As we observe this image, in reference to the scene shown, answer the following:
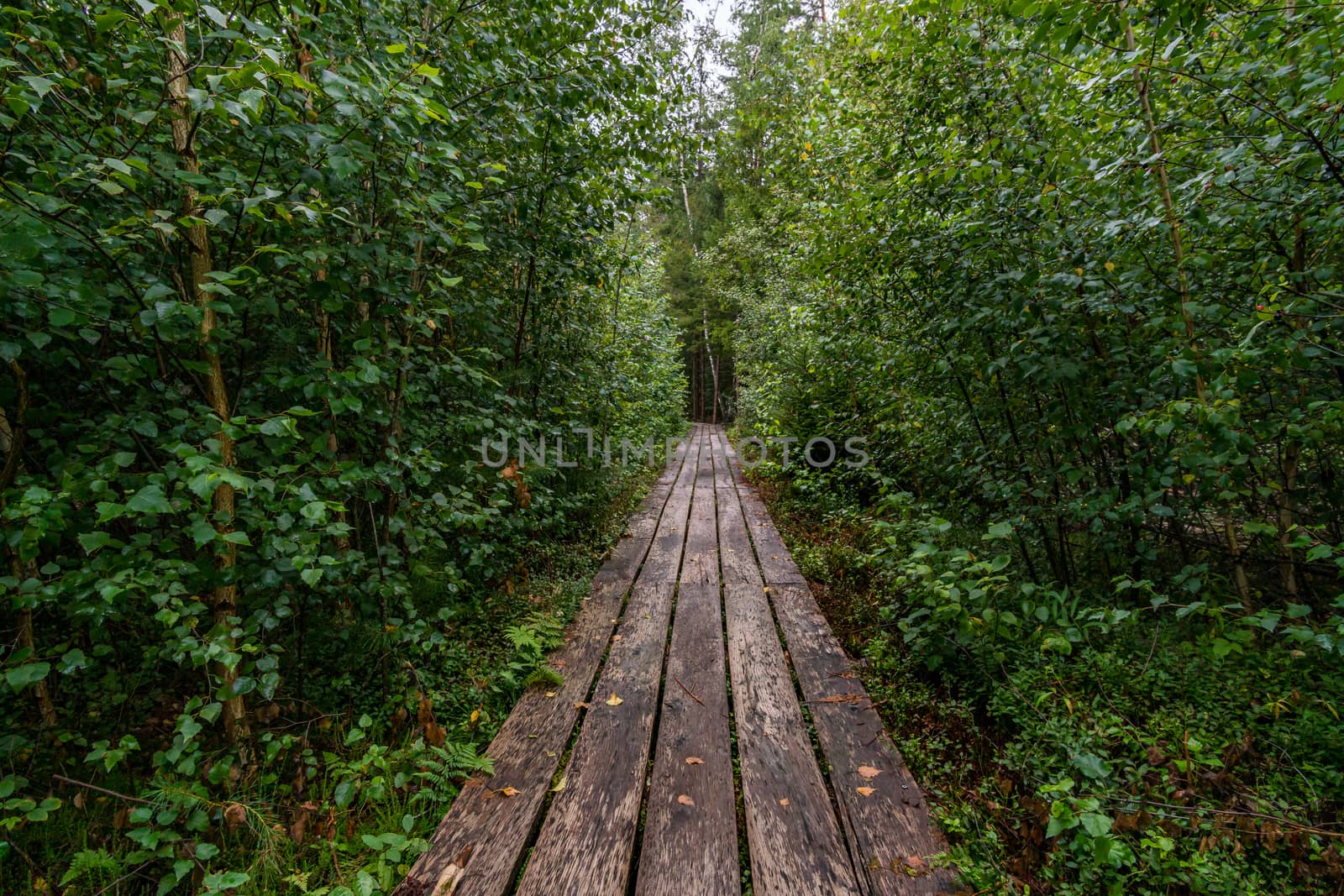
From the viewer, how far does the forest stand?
151 cm

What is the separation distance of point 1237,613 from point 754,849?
2.78m

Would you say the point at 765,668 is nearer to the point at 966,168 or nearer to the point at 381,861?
the point at 381,861

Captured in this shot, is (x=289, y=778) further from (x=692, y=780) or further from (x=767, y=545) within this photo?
(x=767, y=545)

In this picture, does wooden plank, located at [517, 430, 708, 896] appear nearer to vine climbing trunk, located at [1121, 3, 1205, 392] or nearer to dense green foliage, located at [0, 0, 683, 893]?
dense green foliage, located at [0, 0, 683, 893]

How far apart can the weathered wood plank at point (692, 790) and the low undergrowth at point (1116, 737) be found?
2.44 ft

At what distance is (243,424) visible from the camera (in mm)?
1639

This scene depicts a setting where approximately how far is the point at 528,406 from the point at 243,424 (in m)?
2.15

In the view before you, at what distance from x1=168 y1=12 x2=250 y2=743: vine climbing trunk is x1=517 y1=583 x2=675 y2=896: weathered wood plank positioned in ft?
3.86

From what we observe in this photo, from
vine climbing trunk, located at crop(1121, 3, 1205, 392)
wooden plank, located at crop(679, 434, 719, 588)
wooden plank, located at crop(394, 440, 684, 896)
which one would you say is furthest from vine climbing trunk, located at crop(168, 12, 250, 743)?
vine climbing trunk, located at crop(1121, 3, 1205, 392)

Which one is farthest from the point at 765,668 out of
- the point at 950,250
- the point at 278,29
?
the point at 278,29

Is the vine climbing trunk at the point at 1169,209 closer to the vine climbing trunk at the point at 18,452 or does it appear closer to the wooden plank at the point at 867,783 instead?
the wooden plank at the point at 867,783

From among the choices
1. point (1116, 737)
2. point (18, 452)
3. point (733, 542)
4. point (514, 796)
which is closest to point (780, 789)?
point (514, 796)

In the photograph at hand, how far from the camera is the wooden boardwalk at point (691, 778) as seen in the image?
1544 millimetres

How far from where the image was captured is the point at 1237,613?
2.49 meters
